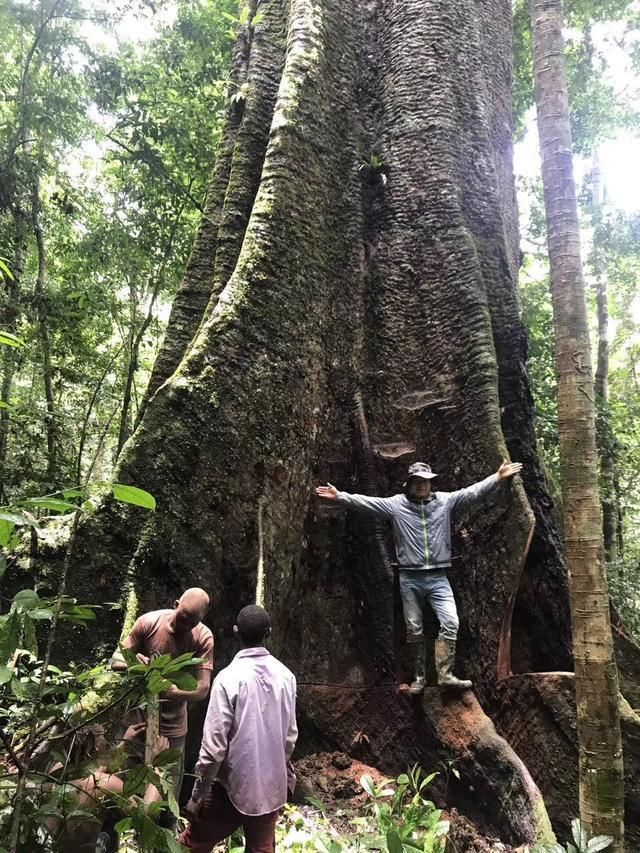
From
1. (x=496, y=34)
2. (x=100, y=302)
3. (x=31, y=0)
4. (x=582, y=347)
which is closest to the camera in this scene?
(x=582, y=347)

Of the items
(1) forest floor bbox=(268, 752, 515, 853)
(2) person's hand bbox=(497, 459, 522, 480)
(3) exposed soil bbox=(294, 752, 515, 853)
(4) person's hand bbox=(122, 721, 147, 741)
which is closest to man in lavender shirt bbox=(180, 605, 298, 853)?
(4) person's hand bbox=(122, 721, 147, 741)

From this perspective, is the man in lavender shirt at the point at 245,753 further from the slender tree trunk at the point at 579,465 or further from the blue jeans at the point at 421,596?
the blue jeans at the point at 421,596

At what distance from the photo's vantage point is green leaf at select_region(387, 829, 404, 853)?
2.68m

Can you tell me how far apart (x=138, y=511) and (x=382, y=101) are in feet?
13.8

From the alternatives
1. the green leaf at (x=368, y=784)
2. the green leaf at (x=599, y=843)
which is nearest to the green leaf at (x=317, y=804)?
the green leaf at (x=368, y=784)

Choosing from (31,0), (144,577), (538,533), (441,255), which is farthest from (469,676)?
(31,0)

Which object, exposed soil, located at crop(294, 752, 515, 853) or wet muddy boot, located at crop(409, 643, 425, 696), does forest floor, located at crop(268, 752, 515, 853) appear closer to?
exposed soil, located at crop(294, 752, 515, 853)

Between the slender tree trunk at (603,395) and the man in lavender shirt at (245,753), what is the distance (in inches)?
325

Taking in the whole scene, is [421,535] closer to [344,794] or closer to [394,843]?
[344,794]

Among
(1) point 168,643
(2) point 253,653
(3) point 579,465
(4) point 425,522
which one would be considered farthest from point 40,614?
(4) point 425,522

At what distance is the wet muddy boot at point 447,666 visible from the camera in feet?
12.6

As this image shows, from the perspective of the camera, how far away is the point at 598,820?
271 centimetres

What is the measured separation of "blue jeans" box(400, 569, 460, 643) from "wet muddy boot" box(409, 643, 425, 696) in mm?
59

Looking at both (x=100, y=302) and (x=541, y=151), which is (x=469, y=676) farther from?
(x=100, y=302)
